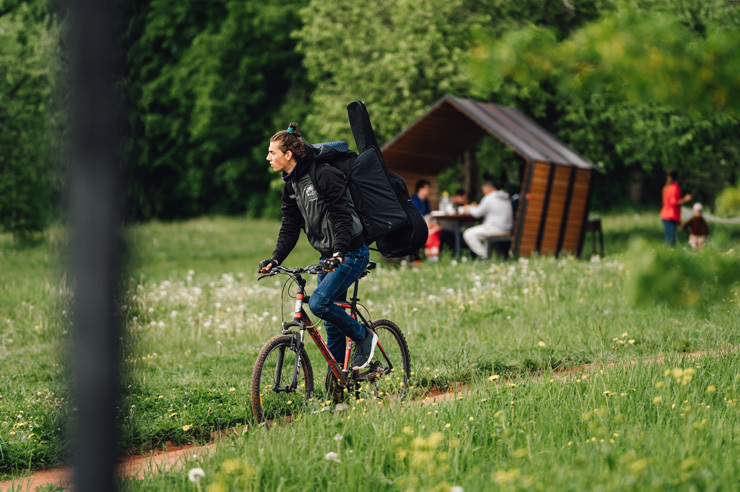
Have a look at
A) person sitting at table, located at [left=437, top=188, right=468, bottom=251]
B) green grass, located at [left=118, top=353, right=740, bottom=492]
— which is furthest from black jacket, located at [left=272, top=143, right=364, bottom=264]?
person sitting at table, located at [left=437, top=188, right=468, bottom=251]

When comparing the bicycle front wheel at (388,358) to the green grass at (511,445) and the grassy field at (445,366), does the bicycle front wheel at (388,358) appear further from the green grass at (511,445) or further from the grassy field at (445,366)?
the green grass at (511,445)

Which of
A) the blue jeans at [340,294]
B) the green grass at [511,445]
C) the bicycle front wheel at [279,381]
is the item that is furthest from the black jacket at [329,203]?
the green grass at [511,445]

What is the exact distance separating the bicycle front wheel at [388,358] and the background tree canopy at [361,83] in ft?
6.66

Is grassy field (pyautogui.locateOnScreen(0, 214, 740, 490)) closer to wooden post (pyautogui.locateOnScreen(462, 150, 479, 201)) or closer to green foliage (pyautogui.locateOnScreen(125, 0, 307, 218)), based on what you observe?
wooden post (pyautogui.locateOnScreen(462, 150, 479, 201))

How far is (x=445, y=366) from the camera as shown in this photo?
276 inches

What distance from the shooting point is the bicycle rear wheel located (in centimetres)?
613

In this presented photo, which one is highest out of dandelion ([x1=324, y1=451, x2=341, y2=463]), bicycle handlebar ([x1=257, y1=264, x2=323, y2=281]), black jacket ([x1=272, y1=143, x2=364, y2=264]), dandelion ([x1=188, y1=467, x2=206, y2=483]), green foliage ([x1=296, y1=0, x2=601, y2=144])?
green foliage ([x1=296, y1=0, x2=601, y2=144])

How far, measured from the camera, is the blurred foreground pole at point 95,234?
1.52 metres

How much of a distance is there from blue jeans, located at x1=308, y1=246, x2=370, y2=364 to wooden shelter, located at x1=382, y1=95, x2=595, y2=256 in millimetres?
9712

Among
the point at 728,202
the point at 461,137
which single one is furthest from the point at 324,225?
the point at 461,137

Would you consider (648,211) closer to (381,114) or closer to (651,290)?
(381,114)

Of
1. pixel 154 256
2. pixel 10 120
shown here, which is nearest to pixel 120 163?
pixel 154 256

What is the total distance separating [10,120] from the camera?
925 inches

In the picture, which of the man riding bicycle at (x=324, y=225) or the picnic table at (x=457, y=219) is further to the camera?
the picnic table at (x=457, y=219)
